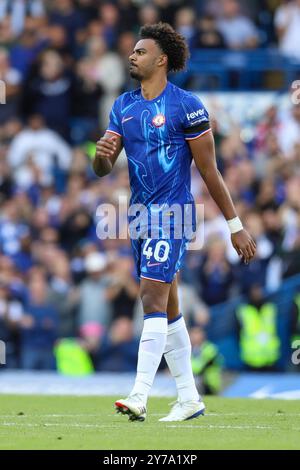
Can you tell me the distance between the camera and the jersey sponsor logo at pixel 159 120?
28.2 feet

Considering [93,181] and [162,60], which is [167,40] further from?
[93,181]

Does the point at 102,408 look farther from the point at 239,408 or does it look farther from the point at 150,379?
the point at 150,379

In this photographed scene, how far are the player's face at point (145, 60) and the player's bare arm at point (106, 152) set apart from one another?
45cm

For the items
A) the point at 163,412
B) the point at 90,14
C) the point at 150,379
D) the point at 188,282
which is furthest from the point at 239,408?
the point at 90,14

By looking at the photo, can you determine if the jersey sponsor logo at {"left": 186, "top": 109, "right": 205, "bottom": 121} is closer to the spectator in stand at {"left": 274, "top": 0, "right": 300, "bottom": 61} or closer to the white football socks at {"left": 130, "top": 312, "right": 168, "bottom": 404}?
the white football socks at {"left": 130, "top": 312, "right": 168, "bottom": 404}

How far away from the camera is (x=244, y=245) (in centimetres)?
856

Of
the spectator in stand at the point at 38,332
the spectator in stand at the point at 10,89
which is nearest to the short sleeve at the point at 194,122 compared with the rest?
the spectator in stand at the point at 38,332

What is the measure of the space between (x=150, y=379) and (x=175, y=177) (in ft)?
4.36

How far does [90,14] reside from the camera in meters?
20.4

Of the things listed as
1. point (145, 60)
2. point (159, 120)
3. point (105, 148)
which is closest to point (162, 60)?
point (145, 60)

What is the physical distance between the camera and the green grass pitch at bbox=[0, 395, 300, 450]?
7285 mm

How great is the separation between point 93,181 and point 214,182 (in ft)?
31.6

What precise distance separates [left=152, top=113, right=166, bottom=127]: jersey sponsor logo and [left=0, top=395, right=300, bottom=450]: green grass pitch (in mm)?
1944

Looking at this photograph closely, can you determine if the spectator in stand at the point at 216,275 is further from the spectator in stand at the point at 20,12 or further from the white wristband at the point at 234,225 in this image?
the white wristband at the point at 234,225
